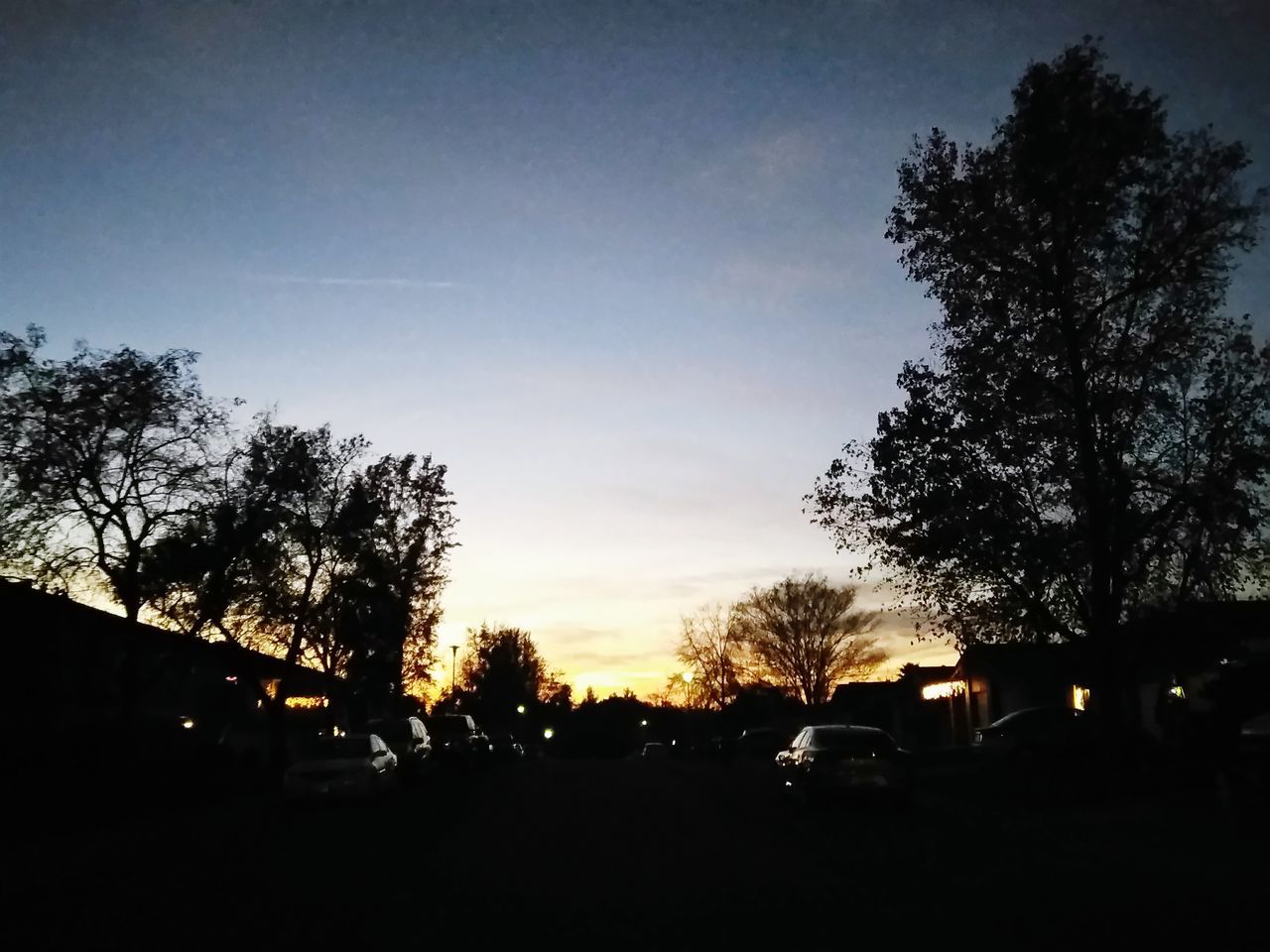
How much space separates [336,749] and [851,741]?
34.6 feet

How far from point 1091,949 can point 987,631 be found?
1956 centimetres

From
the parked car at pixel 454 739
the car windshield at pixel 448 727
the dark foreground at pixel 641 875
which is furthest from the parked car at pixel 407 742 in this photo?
the dark foreground at pixel 641 875

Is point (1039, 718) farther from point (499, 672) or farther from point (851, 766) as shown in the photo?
point (499, 672)

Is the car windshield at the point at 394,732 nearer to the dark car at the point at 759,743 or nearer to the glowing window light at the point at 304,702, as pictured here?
the dark car at the point at 759,743

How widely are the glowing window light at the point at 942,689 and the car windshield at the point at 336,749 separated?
3217 cm

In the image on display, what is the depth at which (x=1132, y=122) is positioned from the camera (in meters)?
25.5

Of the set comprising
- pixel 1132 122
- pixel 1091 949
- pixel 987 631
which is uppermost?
pixel 1132 122

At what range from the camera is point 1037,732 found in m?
32.6

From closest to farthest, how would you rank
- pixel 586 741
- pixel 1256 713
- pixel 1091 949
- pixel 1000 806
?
pixel 1091 949 → pixel 1256 713 → pixel 1000 806 → pixel 586 741

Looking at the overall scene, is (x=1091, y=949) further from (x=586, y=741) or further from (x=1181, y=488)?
(x=586, y=741)

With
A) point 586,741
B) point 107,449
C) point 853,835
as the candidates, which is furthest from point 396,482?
point 586,741

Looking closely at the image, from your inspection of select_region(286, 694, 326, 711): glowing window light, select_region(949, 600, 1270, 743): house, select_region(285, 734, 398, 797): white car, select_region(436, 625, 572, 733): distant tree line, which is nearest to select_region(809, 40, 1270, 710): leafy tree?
select_region(949, 600, 1270, 743): house

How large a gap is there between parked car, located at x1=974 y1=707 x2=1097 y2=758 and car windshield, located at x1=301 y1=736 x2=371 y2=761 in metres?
16.4

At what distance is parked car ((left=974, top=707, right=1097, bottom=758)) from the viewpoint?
104 ft
